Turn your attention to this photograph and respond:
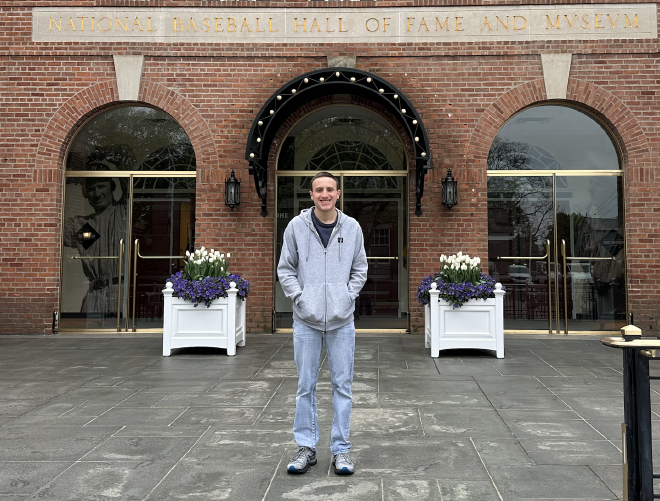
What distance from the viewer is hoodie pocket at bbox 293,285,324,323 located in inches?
129

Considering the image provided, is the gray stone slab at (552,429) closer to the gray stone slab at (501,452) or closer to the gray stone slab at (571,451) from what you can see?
the gray stone slab at (571,451)

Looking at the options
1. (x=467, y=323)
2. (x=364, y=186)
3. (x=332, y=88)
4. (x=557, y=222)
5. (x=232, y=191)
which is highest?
(x=332, y=88)

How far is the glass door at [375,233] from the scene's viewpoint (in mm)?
9766

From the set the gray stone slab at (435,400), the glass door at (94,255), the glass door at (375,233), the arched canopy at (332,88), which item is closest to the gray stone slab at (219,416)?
the gray stone slab at (435,400)

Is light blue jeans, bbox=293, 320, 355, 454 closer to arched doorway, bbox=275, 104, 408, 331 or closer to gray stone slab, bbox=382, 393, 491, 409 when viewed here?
gray stone slab, bbox=382, 393, 491, 409

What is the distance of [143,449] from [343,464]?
1.43 m

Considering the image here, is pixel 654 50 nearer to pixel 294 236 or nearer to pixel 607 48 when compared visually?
pixel 607 48

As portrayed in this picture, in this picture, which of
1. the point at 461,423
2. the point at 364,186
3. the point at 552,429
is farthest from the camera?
the point at 364,186

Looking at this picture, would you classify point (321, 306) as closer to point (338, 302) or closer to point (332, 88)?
point (338, 302)

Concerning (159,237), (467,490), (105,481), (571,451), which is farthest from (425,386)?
(159,237)

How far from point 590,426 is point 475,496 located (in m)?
1.77

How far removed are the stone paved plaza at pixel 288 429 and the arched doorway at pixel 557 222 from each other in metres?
2.31

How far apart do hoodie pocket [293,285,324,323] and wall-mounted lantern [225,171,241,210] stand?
244 inches

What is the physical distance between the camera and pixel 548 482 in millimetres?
3082
